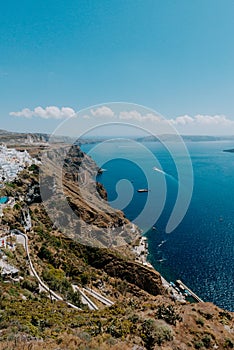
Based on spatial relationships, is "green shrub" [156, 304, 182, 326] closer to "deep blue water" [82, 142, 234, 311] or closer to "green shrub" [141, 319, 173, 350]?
"green shrub" [141, 319, 173, 350]

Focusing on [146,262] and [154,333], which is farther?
[146,262]

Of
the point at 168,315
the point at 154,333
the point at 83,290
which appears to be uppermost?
the point at 154,333

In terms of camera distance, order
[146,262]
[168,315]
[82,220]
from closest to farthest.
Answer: [168,315] < [146,262] < [82,220]

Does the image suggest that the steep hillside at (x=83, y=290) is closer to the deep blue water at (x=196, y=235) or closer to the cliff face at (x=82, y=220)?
the cliff face at (x=82, y=220)

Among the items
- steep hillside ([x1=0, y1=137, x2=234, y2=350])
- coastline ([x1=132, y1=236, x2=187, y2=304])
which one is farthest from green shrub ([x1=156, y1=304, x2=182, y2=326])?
coastline ([x1=132, y1=236, x2=187, y2=304])

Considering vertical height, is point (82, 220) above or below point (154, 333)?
below

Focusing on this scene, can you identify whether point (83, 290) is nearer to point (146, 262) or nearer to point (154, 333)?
point (154, 333)

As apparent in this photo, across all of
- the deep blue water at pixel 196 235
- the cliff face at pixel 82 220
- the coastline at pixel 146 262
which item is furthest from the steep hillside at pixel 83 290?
the deep blue water at pixel 196 235

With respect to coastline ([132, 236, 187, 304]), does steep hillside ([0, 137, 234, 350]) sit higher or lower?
higher

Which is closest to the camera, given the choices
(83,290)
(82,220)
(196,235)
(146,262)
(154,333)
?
(154,333)

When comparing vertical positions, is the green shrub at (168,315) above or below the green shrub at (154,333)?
below

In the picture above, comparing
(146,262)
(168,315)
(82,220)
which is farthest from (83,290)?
(146,262)

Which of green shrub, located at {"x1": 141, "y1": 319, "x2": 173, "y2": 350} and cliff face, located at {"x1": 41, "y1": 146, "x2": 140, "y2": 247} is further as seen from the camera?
cliff face, located at {"x1": 41, "y1": 146, "x2": 140, "y2": 247}
